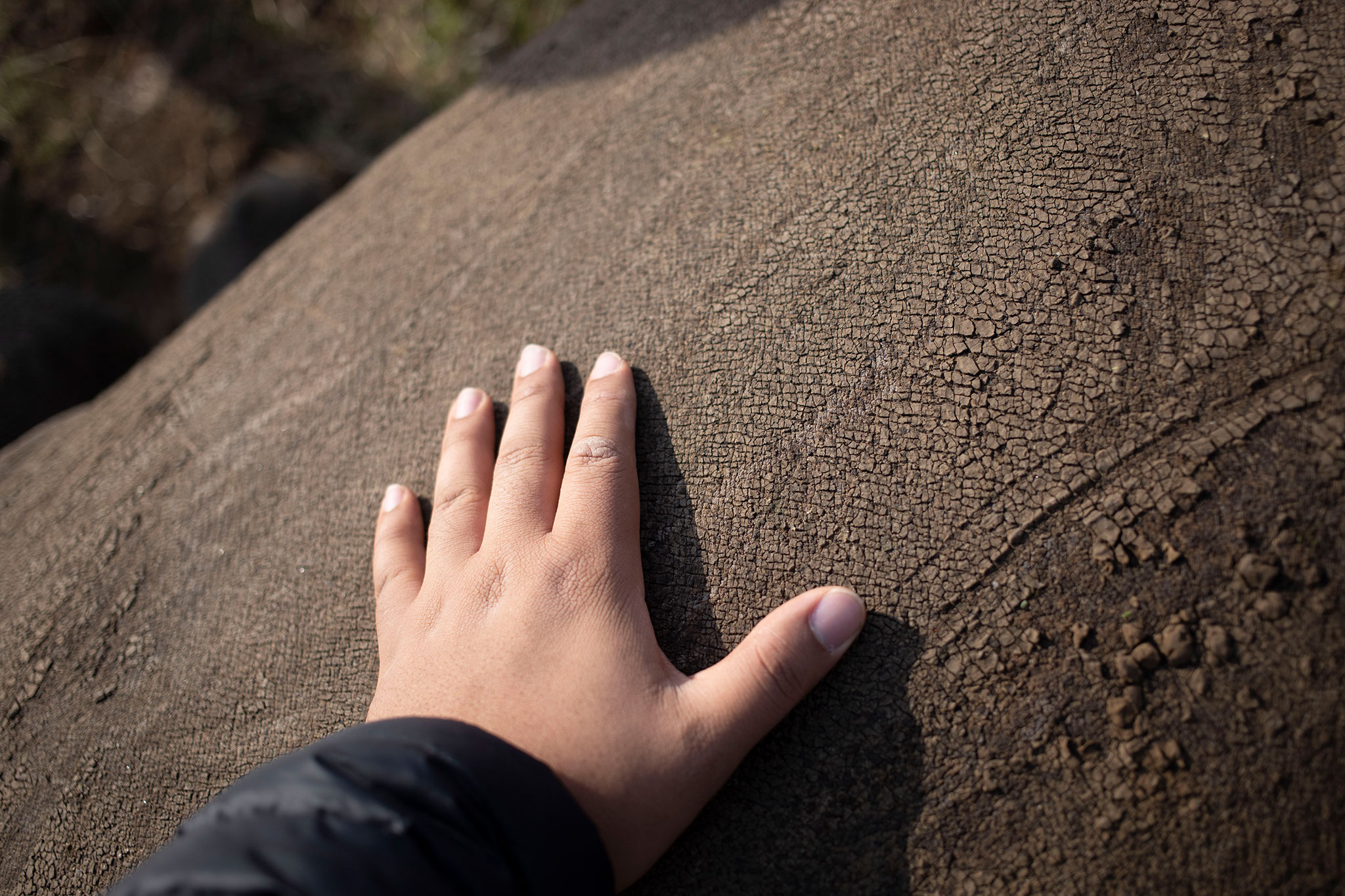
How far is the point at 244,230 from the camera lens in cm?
261

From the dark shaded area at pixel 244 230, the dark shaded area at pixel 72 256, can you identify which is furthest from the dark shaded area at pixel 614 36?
the dark shaded area at pixel 72 256

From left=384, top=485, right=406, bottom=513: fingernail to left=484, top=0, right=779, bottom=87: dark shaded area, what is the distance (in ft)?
3.28

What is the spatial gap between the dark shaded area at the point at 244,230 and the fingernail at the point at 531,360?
1.93 meters

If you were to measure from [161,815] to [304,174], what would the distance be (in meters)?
2.58

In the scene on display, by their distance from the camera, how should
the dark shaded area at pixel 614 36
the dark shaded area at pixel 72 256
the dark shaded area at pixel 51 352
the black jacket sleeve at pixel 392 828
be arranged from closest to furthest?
the black jacket sleeve at pixel 392 828 < the dark shaded area at pixel 614 36 < the dark shaded area at pixel 51 352 < the dark shaded area at pixel 72 256

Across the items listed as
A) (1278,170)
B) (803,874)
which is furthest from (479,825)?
(1278,170)

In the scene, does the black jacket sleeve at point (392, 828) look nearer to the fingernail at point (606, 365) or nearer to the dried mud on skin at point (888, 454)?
the dried mud on skin at point (888, 454)

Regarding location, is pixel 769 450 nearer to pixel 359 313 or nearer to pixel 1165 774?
pixel 1165 774

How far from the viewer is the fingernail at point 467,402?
4.06 feet

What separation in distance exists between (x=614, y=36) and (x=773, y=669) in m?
1.43

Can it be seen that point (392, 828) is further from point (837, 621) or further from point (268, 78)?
point (268, 78)

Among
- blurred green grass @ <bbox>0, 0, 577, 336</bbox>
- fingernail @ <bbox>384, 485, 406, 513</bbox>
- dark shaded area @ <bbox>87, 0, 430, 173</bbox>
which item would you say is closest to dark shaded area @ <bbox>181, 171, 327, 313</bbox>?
blurred green grass @ <bbox>0, 0, 577, 336</bbox>

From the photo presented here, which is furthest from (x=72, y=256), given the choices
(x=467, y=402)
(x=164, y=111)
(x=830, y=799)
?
(x=830, y=799)

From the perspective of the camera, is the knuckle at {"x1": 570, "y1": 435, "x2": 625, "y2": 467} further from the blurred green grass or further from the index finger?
the blurred green grass
